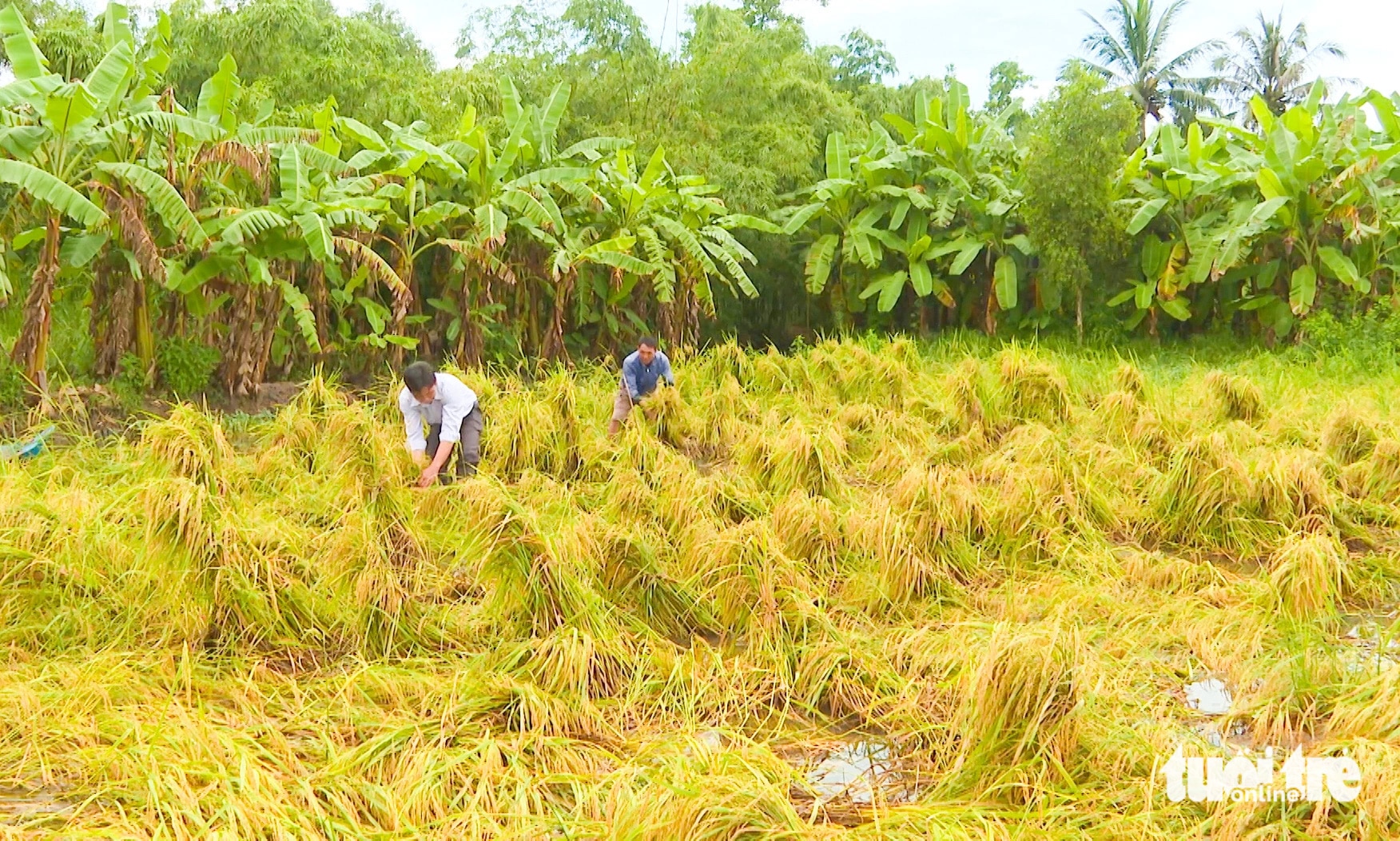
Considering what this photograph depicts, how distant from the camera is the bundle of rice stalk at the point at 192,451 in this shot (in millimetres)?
5066

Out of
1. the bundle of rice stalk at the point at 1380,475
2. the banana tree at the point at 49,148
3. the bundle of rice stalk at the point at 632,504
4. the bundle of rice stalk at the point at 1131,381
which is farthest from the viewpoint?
the bundle of rice stalk at the point at 1131,381

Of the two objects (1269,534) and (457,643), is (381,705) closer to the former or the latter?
(457,643)

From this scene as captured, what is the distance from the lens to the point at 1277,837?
2865mm

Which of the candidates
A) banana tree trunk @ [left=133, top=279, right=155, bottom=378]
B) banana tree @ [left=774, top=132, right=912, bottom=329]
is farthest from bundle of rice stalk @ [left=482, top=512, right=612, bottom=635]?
banana tree @ [left=774, top=132, right=912, bottom=329]

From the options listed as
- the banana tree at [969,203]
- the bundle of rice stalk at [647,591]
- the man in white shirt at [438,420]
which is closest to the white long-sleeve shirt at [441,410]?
the man in white shirt at [438,420]

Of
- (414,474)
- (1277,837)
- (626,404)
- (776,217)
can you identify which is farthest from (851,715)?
(776,217)

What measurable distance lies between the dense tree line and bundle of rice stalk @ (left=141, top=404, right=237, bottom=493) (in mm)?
2712

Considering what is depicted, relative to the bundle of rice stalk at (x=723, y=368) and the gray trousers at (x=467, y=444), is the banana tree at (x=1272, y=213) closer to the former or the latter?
the bundle of rice stalk at (x=723, y=368)

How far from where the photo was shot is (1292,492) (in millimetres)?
5863

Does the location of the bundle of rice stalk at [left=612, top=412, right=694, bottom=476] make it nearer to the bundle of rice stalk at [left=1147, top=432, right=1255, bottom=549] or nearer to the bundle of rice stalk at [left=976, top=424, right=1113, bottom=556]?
the bundle of rice stalk at [left=976, top=424, right=1113, bottom=556]

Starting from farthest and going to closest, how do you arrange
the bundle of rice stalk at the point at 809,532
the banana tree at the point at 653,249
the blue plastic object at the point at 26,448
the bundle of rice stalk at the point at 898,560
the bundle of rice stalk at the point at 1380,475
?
the banana tree at the point at 653,249, the blue plastic object at the point at 26,448, the bundle of rice stalk at the point at 1380,475, the bundle of rice stalk at the point at 809,532, the bundle of rice stalk at the point at 898,560

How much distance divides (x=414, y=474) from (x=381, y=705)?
2.62m

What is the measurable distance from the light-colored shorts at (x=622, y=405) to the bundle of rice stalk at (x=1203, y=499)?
12.0ft

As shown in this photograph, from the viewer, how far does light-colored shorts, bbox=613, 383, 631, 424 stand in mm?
8164
